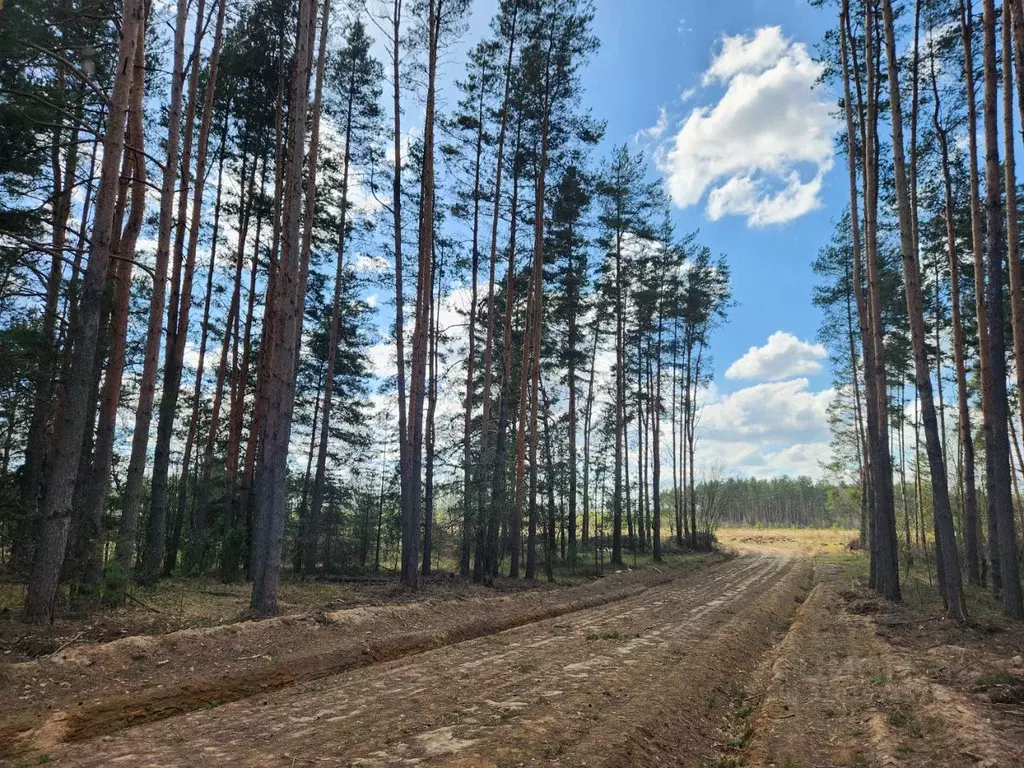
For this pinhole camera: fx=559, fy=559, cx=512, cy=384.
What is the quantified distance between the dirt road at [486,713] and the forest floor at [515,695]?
26 mm

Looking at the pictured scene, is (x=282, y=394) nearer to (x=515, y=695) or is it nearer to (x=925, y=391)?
(x=515, y=695)

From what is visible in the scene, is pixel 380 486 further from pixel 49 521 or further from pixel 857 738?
pixel 857 738

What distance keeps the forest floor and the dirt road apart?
0.08ft

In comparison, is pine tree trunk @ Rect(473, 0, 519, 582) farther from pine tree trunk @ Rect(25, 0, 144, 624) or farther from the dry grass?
the dry grass

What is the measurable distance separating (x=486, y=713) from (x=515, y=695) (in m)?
0.66

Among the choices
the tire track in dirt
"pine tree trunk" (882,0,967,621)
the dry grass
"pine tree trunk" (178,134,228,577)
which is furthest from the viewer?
the dry grass

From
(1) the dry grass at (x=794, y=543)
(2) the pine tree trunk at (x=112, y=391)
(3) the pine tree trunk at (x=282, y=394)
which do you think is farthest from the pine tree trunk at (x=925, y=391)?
(1) the dry grass at (x=794, y=543)

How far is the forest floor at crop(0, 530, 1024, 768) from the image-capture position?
4.18 metres

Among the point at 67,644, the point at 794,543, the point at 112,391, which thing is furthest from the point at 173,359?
the point at 794,543

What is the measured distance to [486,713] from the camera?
4.98 m

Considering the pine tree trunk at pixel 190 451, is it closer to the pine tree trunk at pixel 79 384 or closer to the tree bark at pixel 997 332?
the pine tree trunk at pixel 79 384

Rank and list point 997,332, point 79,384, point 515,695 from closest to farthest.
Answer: point 515,695 → point 79,384 → point 997,332

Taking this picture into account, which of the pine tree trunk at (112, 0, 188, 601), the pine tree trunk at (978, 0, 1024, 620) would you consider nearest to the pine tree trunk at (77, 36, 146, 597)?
the pine tree trunk at (112, 0, 188, 601)

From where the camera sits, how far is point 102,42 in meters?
10.6
